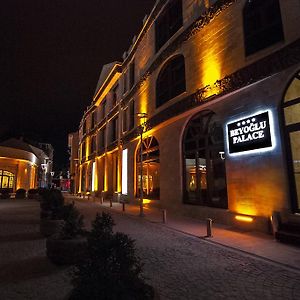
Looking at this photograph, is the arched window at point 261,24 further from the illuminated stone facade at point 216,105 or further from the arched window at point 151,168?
the arched window at point 151,168

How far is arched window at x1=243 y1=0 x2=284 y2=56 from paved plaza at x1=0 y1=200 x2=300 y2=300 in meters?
9.78

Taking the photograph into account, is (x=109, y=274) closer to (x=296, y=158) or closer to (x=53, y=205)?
(x=53, y=205)

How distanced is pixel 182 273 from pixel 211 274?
691 mm

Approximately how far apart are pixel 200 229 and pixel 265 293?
6741 millimetres

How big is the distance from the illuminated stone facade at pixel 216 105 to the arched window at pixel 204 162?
0.06 m

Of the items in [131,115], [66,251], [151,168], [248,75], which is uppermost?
[131,115]

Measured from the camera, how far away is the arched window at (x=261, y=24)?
11273 millimetres

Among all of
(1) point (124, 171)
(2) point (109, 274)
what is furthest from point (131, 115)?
(2) point (109, 274)

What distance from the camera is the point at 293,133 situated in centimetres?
1021

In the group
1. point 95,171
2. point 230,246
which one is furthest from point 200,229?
point 95,171

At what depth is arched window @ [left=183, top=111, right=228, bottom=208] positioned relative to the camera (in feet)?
45.5

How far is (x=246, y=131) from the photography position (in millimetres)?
11680

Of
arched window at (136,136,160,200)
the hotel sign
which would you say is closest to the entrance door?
the hotel sign

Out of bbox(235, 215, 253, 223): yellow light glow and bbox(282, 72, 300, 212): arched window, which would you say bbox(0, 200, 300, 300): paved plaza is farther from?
bbox(282, 72, 300, 212): arched window
